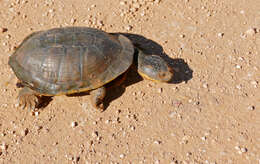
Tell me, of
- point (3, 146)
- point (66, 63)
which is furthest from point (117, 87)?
point (3, 146)

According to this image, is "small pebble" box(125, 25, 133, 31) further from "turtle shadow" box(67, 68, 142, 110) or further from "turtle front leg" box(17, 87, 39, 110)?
"turtle front leg" box(17, 87, 39, 110)

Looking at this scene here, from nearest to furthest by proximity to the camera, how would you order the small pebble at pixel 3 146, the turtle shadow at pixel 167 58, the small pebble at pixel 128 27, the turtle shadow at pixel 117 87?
the small pebble at pixel 3 146, the turtle shadow at pixel 117 87, the turtle shadow at pixel 167 58, the small pebble at pixel 128 27

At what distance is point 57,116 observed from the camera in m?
4.80

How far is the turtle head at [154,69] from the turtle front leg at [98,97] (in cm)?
80

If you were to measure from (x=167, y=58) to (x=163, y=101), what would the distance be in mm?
1043

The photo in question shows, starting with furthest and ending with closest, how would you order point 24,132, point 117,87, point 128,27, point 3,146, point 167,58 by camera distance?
point 128,27
point 167,58
point 117,87
point 24,132
point 3,146

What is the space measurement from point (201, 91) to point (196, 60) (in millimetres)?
744

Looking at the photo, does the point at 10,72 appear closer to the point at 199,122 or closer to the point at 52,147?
the point at 52,147

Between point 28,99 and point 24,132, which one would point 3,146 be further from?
point 28,99

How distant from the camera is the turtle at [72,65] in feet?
14.9

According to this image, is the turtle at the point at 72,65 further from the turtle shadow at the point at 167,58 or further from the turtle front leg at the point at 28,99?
the turtle shadow at the point at 167,58

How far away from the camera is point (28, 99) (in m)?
4.86

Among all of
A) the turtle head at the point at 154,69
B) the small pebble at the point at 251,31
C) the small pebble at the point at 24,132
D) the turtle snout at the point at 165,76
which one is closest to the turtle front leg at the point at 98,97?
the turtle head at the point at 154,69

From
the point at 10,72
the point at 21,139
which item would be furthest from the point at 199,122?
the point at 10,72
